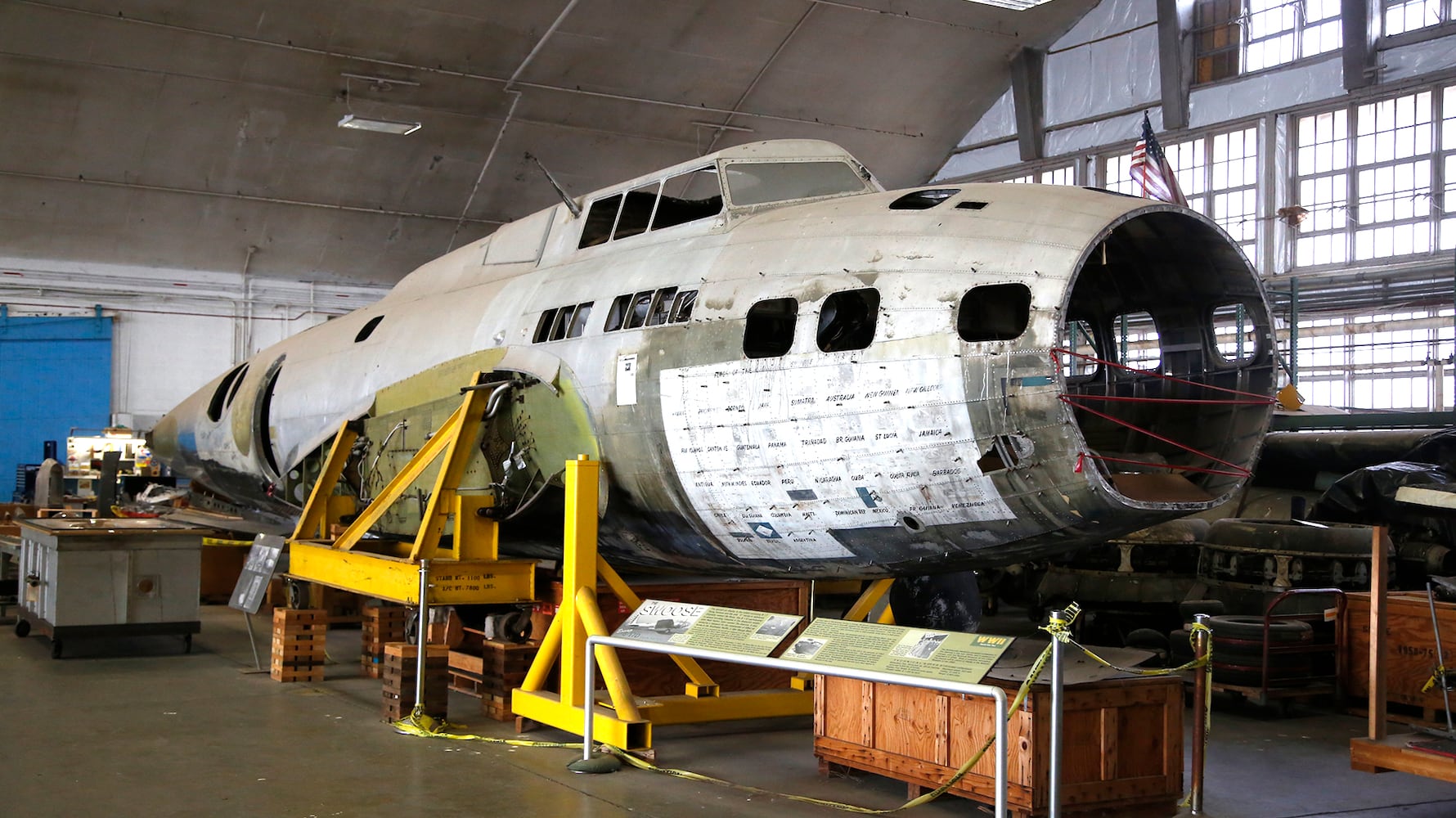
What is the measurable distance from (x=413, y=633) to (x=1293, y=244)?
20670mm

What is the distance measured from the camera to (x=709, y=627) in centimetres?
741

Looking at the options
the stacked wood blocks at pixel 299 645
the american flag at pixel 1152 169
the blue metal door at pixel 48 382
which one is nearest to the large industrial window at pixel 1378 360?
the american flag at pixel 1152 169

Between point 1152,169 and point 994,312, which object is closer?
point 994,312

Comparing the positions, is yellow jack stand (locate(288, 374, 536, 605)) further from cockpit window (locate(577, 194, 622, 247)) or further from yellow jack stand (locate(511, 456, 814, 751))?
cockpit window (locate(577, 194, 622, 247))

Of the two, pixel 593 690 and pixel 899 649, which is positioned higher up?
pixel 899 649

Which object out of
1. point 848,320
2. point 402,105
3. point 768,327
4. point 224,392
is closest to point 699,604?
point 768,327

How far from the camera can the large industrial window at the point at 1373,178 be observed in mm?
22688

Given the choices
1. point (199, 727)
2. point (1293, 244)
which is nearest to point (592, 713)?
point (199, 727)

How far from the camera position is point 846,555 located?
7.54 m

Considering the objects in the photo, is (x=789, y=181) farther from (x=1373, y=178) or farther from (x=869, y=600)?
(x=1373, y=178)

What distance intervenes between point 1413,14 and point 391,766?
23.5 meters

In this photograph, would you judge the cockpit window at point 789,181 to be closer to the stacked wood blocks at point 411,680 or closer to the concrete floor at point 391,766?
the concrete floor at point 391,766

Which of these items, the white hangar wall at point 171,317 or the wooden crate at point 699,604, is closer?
the wooden crate at point 699,604

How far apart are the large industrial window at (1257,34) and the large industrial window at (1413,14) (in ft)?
3.03
